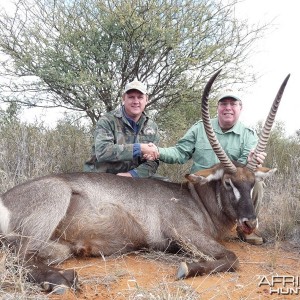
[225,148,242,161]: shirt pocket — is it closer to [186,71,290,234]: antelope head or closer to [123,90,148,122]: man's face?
[186,71,290,234]: antelope head

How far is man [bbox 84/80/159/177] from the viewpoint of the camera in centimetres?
563

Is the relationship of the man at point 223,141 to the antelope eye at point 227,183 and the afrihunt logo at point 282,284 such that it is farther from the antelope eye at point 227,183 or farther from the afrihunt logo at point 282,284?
the afrihunt logo at point 282,284

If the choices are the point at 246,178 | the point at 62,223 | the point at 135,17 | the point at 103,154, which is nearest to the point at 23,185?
the point at 62,223

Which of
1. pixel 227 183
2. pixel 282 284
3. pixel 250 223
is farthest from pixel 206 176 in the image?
pixel 282 284

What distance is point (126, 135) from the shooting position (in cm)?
596

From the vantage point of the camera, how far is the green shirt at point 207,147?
5.65 meters

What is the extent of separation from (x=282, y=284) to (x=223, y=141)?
259 centimetres

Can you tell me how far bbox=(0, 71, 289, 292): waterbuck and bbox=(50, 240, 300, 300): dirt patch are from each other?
0.16m

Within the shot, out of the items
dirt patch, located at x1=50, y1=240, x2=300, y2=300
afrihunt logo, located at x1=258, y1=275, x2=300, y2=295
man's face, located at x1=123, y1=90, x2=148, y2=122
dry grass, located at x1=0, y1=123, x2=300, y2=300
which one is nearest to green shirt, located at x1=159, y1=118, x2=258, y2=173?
man's face, located at x1=123, y1=90, x2=148, y2=122

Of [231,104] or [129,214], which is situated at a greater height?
[231,104]

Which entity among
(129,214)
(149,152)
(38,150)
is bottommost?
(129,214)

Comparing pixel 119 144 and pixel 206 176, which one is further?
pixel 119 144

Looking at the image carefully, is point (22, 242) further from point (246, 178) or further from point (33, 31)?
point (33, 31)

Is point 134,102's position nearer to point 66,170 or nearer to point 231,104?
point 231,104
